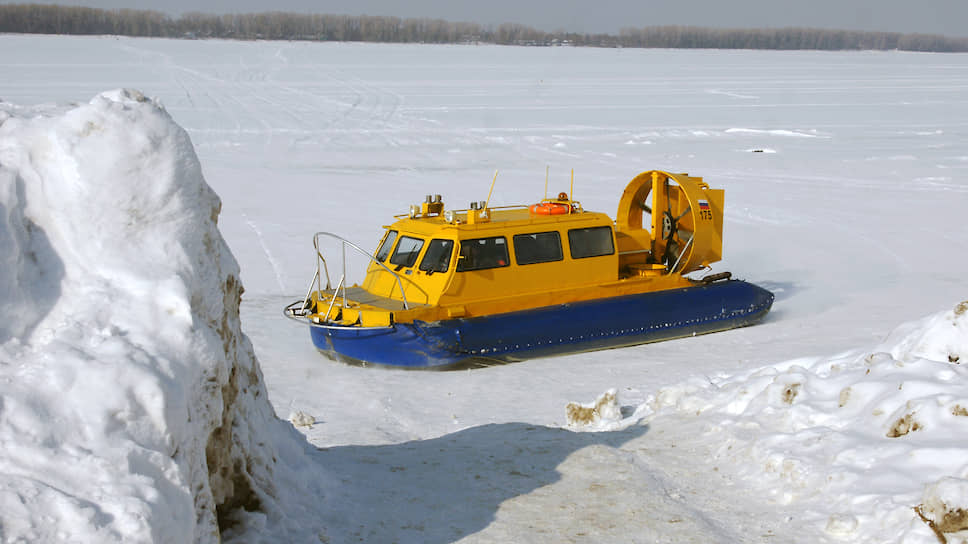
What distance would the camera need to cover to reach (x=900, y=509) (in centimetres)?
478

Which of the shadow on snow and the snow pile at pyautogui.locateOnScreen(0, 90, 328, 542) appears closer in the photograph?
the snow pile at pyautogui.locateOnScreen(0, 90, 328, 542)

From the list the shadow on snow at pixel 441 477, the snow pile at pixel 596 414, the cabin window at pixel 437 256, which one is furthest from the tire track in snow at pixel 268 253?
the shadow on snow at pixel 441 477

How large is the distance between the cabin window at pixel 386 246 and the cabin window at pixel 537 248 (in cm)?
143

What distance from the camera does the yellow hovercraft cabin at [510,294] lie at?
10.2 metres

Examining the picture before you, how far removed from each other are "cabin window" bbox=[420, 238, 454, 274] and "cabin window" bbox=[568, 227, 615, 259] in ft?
4.88

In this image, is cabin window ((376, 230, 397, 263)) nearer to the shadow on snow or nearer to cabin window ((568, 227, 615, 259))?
cabin window ((568, 227, 615, 259))

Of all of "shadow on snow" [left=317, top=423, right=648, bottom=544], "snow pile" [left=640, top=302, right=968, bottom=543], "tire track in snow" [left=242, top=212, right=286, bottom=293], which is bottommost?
"tire track in snow" [left=242, top=212, right=286, bottom=293]

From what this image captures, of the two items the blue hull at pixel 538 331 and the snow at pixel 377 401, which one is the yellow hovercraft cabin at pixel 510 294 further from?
the snow at pixel 377 401

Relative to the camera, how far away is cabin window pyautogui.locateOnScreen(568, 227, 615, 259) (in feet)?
36.5

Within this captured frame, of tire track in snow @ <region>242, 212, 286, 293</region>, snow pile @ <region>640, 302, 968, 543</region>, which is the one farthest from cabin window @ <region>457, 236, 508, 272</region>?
tire track in snow @ <region>242, 212, 286, 293</region>

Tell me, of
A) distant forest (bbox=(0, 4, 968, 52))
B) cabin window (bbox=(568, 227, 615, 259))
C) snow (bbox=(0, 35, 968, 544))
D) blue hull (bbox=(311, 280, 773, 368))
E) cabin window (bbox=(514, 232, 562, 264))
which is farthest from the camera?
distant forest (bbox=(0, 4, 968, 52))

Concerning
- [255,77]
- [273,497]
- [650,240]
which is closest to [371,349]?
[650,240]

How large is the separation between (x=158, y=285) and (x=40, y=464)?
89 centimetres

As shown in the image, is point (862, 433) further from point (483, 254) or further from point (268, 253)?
point (268, 253)
